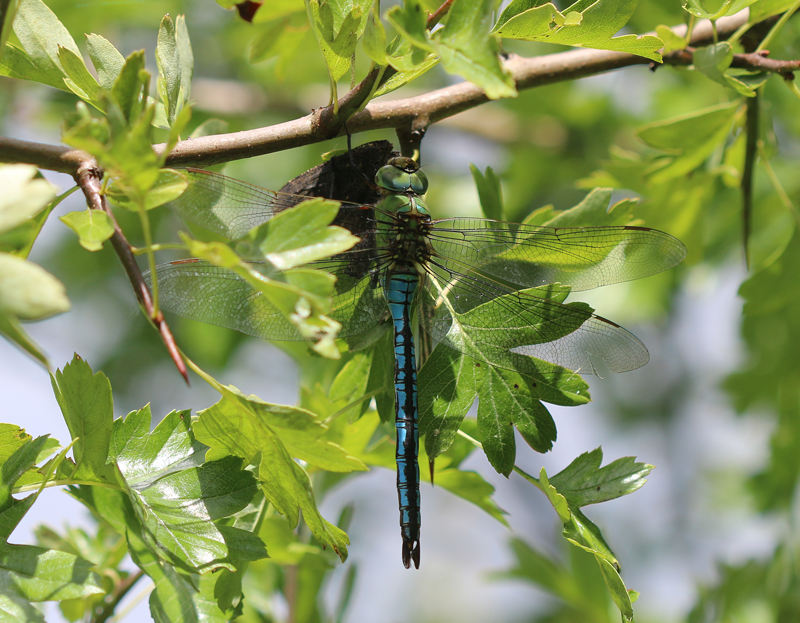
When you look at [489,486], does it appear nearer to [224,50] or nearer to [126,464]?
[126,464]

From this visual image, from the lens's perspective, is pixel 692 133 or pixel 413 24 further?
pixel 692 133

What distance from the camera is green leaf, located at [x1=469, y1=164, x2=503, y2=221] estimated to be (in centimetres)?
141

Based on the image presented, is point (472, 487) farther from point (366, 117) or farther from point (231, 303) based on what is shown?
point (366, 117)

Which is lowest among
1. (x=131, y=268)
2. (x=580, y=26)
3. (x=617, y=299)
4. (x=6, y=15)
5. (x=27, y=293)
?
(x=617, y=299)

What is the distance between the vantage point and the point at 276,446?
1004 mm

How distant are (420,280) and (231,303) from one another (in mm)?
443

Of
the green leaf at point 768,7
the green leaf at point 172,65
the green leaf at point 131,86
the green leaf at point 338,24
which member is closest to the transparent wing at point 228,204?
the green leaf at point 172,65

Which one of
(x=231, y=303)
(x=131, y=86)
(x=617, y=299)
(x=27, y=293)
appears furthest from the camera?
(x=617, y=299)

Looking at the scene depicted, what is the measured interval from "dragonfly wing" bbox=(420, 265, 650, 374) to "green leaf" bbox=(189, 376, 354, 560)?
349 mm

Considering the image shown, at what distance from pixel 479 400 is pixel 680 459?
12.2ft

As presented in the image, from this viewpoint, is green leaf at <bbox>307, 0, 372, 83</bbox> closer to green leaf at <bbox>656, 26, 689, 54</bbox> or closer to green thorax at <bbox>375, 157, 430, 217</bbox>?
green thorax at <bbox>375, 157, 430, 217</bbox>

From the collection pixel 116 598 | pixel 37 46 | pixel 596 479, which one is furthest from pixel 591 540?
pixel 37 46

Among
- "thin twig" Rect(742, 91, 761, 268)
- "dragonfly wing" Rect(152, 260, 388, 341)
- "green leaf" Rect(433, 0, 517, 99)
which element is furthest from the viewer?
"thin twig" Rect(742, 91, 761, 268)

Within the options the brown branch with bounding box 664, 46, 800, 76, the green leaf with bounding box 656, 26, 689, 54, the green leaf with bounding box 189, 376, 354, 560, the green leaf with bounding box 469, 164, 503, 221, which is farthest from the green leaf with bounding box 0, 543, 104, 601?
the brown branch with bounding box 664, 46, 800, 76
